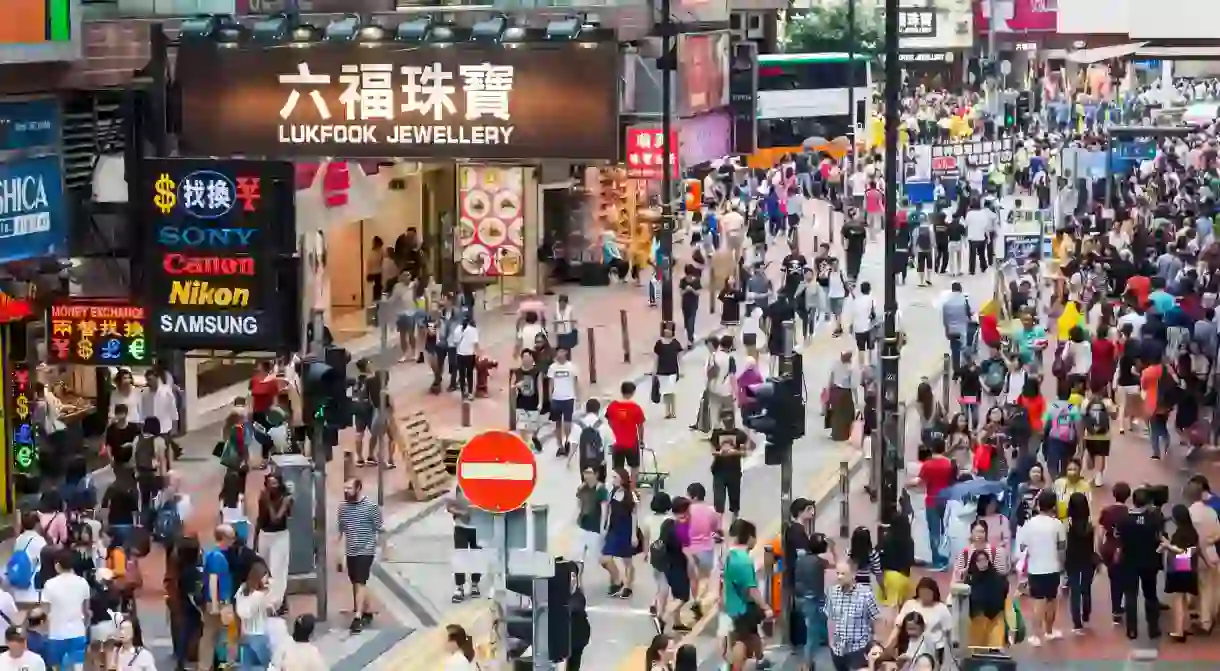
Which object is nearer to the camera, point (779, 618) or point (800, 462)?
point (779, 618)

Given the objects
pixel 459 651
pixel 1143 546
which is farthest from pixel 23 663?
pixel 1143 546

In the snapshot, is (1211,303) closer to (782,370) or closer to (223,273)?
(782,370)

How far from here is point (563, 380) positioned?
2750 cm

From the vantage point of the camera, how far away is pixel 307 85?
720 inches

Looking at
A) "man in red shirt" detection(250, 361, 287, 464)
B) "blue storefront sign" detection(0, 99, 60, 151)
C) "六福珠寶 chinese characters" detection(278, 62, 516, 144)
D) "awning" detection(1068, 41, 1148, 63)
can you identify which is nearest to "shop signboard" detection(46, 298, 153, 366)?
"blue storefront sign" detection(0, 99, 60, 151)

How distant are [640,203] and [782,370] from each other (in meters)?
21.9

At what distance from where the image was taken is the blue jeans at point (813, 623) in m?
18.0

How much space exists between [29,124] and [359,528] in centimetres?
563

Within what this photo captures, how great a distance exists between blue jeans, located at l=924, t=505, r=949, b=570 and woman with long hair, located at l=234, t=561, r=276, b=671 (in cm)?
684

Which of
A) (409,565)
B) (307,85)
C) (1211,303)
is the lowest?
(409,565)

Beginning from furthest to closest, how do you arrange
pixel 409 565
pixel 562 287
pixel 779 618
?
pixel 562 287
pixel 409 565
pixel 779 618

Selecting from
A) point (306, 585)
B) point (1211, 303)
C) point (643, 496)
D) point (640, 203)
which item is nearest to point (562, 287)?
point (640, 203)

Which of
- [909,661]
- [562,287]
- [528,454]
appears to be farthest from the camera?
[562,287]

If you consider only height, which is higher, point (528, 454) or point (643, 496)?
point (528, 454)
